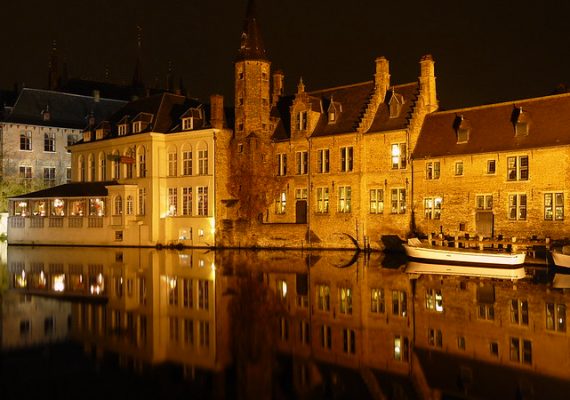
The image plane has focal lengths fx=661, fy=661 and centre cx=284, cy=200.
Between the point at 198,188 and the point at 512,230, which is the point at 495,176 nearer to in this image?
the point at 512,230

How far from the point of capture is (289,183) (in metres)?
46.8

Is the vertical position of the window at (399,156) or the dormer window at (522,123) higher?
the dormer window at (522,123)

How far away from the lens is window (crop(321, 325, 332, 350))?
14673mm

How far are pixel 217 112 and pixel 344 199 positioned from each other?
38.4 feet

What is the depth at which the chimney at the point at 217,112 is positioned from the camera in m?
47.8

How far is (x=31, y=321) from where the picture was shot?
1775 centimetres

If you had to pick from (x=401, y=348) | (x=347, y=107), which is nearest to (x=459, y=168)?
(x=347, y=107)

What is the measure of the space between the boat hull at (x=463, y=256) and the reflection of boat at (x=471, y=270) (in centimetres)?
36

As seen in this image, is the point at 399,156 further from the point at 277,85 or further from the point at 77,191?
the point at 77,191

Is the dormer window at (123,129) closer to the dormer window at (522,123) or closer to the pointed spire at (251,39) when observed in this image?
the pointed spire at (251,39)

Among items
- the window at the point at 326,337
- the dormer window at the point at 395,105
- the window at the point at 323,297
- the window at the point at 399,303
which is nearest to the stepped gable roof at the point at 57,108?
the dormer window at the point at 395,105

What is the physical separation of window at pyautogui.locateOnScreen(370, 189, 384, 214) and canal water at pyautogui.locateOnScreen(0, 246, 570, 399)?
1455 centimetres

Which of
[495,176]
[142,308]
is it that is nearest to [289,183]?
[495,176]

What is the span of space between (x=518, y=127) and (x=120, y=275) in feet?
75.9
